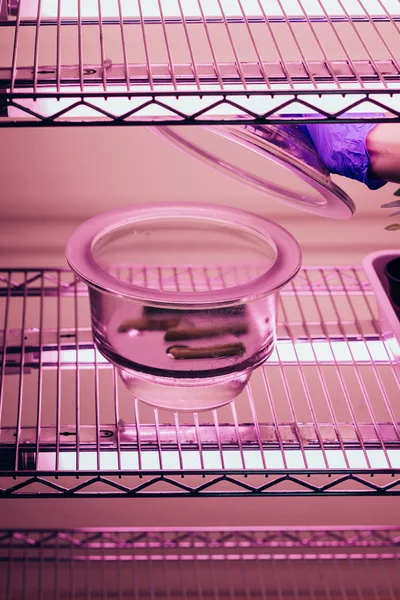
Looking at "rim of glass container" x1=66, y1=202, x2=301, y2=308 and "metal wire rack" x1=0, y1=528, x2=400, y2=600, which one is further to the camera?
"metal wire rack" x1=0, y1=528, x2=400, y2=600

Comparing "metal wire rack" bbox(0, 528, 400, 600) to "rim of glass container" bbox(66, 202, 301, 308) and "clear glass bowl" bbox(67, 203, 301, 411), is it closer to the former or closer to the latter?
"clear glass bowl" bbox(67, 203, 301, 411)

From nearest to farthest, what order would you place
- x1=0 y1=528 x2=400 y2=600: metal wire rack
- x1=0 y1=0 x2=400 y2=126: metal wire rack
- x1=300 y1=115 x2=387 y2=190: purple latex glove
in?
x1=0 y1=0 x2=400 y2=126: metal wire rack
x1=300 y1=115 x2=387 y2=190: purple latex glove
x1=0 y1=528 x2=400 y2=600: metal wire rack

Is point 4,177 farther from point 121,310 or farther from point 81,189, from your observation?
point 121,310

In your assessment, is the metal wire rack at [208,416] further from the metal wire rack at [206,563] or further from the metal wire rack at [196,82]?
the metal wire rack at [196,82]

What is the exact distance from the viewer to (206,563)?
105cm

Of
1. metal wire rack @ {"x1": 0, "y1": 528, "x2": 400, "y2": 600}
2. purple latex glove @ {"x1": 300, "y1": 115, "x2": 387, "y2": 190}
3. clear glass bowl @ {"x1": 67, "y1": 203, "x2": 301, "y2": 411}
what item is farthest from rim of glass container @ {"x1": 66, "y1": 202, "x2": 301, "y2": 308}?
metal wire rack @ {"x1": 0, "y1": 528, "x2": 400, "y2": 600}

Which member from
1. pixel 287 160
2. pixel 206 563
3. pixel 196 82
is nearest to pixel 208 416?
pixel 206 563

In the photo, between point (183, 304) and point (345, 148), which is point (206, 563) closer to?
point (183, 304)

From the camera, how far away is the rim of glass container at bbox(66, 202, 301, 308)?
0.73 metres

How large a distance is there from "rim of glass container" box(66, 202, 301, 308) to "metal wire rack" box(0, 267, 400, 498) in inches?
5.0

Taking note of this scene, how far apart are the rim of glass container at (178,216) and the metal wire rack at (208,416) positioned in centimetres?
13

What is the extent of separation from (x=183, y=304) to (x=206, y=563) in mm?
521

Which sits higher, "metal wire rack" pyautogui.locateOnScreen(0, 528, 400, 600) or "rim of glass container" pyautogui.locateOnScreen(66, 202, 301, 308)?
"rim of glass container" pyautogui.locateOnScreen(66, 202, 301, 308)

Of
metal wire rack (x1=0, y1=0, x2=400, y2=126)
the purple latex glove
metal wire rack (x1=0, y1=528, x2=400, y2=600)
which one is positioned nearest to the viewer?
metal wire rack (x1=0, y1=0, x2=400, y2=126)
